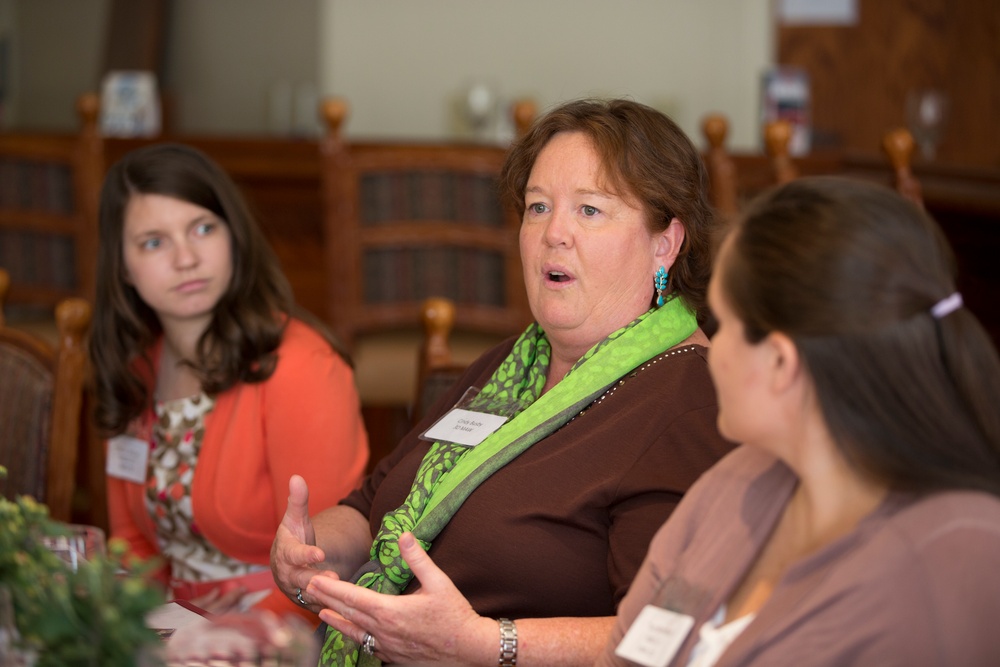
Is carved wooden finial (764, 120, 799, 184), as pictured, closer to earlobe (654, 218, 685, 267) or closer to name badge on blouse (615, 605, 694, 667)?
earlobe (654, 218, 685, 267)

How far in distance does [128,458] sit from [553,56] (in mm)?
3949

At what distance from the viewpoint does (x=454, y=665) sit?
4.86ft

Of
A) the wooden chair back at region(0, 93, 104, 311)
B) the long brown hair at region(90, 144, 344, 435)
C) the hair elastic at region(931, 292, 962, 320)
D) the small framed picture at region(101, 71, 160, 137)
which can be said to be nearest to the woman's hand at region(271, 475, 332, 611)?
the long brown hair at region(90, 144, 344, 435)

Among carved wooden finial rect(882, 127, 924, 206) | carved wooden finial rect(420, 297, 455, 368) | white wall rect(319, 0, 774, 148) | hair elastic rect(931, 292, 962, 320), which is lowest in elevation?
carved wooden finial rect(420, 297, 455, 368)

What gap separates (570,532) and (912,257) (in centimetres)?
67

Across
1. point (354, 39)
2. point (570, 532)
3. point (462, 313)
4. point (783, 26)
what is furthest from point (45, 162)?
point (783, 26)

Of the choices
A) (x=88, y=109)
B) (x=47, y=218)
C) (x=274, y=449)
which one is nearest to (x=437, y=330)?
(x=274, y=449)

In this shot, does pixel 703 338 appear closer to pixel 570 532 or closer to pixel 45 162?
pixel 570 532

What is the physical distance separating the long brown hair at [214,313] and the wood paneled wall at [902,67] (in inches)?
164

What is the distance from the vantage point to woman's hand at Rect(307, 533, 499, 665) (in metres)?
1.44

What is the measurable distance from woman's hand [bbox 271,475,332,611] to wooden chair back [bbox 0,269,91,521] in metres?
0.69

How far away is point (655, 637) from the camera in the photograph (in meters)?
1.20

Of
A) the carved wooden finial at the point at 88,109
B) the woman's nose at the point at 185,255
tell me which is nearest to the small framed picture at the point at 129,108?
the carved wooden finial at the point at 88,109

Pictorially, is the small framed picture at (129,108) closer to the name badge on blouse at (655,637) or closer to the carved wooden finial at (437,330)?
the carved wooden finial at (437,330)
